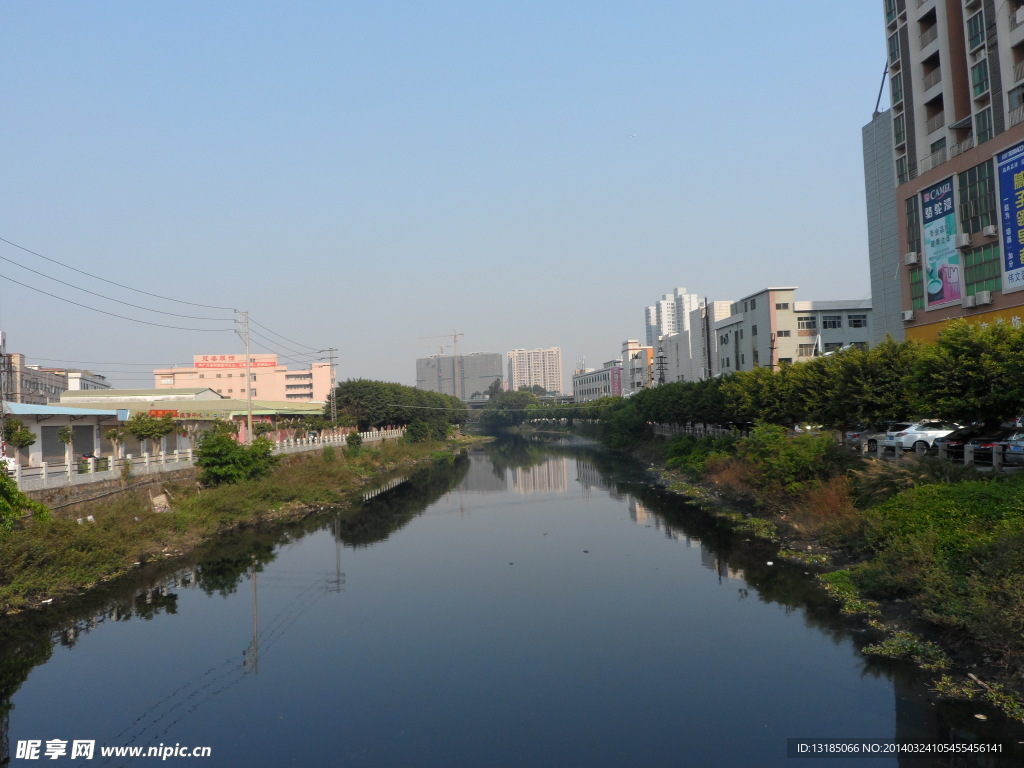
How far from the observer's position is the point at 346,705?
13.2 metres

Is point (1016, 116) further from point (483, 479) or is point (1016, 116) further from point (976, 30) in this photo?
point (483, 479)

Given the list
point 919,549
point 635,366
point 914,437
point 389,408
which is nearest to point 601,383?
point 635,366

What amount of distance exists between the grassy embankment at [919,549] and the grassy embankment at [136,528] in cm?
1941

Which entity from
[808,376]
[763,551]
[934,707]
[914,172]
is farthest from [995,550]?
[914,172]

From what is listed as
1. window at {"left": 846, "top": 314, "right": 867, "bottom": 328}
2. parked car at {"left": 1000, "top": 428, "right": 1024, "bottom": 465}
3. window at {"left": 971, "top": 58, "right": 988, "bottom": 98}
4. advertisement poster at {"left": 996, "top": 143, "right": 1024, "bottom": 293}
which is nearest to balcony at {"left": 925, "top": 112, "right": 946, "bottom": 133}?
window at {"left": 971, "top": 58, "right": 988, "bottom": 98}

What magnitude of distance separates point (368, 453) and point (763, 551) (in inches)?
1615

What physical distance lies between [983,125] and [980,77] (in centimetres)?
205

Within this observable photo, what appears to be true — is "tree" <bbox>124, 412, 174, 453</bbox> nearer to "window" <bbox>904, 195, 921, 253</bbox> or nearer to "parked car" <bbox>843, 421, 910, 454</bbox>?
"parked car" <bbox>843, 421, 910, 454</bbox>

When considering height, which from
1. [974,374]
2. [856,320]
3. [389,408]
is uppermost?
[856,320]

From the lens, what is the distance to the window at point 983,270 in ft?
103

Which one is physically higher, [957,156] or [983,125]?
[983,125]

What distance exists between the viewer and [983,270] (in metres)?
32.1

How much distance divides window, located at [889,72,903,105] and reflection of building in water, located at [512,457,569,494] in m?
28.0

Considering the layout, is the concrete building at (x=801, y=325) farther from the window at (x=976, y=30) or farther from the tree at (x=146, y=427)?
the tree at (x=146, y=427)
